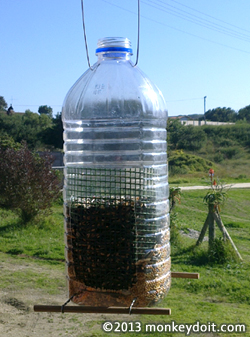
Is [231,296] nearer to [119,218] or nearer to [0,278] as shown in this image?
[0,278]

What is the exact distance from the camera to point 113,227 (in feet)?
9.20

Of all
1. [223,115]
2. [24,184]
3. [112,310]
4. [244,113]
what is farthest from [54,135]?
[112,310]

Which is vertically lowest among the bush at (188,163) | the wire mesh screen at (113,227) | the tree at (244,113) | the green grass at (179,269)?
the green grass at (179,269)

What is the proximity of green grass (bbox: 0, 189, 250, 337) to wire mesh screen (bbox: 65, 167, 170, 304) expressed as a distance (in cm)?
340

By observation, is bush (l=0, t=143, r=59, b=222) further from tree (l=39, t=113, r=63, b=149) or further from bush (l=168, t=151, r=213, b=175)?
tree (l=39, t=113, r=63, b=149)

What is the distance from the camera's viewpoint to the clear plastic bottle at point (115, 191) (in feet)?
9.24

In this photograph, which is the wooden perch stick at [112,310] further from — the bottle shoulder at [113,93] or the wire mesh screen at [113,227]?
the bottle shoulder at [113,93]

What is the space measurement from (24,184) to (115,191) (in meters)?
9.50

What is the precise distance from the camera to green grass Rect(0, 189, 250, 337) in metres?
6.69

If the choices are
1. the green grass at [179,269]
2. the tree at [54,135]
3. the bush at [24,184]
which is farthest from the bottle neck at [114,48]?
the tree at [54,135]

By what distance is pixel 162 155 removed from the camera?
3.19m

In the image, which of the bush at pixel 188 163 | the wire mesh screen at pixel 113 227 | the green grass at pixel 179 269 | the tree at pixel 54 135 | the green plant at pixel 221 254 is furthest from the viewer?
the tree at pixel 54 135

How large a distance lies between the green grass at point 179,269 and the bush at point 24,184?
1.63ft

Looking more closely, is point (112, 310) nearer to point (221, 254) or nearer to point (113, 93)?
point (113, 93)
